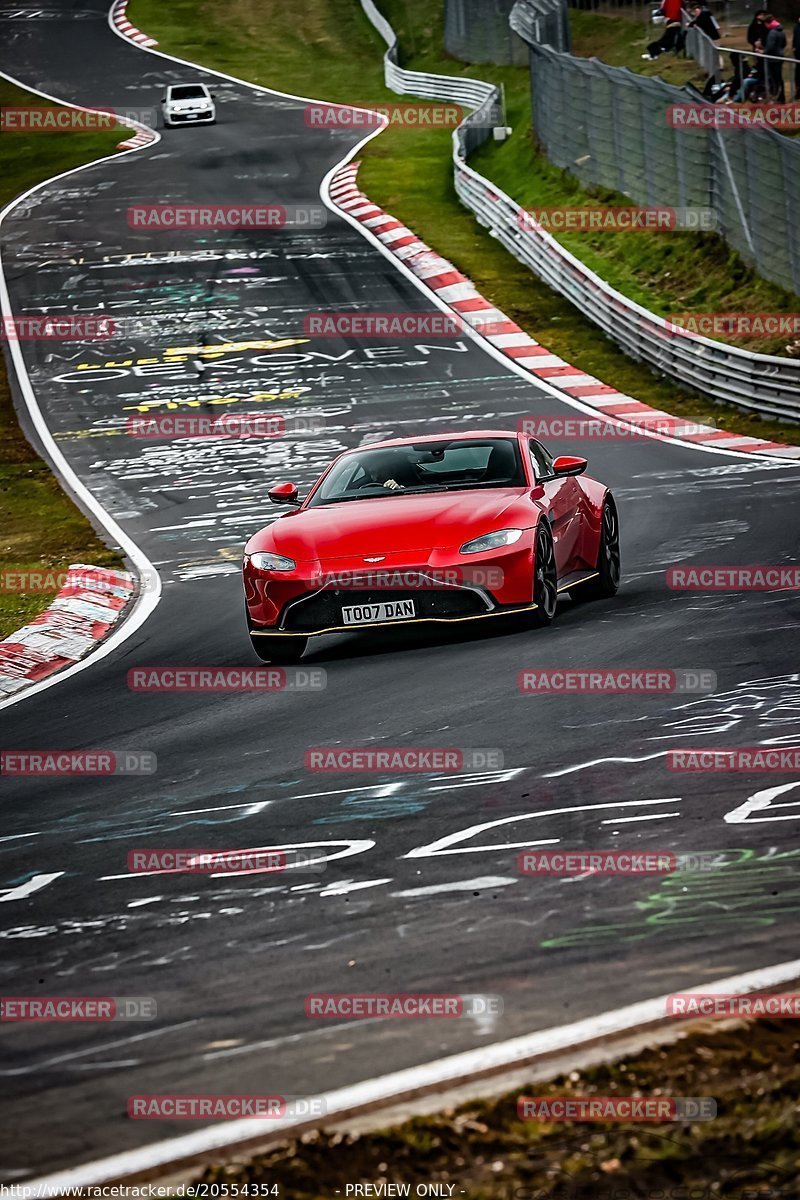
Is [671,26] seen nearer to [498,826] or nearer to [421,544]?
[421,544]

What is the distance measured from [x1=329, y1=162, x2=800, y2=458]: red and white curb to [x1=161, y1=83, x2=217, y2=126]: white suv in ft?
36.7

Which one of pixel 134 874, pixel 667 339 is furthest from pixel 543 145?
pixel 134 874

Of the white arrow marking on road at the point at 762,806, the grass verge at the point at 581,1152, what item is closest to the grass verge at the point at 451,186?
the white arrow marking on road at the point at 762,806

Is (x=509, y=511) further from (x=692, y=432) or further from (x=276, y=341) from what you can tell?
(x=276, y=341)

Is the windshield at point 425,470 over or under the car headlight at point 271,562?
over

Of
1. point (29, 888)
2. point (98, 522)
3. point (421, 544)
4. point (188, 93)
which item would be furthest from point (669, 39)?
point (29, 888)

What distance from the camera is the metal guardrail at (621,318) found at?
21.3 metres

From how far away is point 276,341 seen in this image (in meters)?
27.9

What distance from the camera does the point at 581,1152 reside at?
4.18m

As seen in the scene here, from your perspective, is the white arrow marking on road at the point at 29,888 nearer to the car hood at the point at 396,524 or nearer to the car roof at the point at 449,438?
the car hood at the point at 396,524

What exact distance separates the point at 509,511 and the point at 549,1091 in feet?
22.5

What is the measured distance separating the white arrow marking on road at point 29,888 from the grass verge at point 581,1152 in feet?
8.66

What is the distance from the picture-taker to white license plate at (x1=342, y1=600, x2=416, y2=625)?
10.7 metres

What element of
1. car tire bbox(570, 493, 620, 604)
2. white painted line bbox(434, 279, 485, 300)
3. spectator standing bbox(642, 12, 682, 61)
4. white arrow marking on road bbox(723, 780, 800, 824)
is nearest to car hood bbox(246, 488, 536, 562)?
car tire bbox(570, 493, 620, 604)
